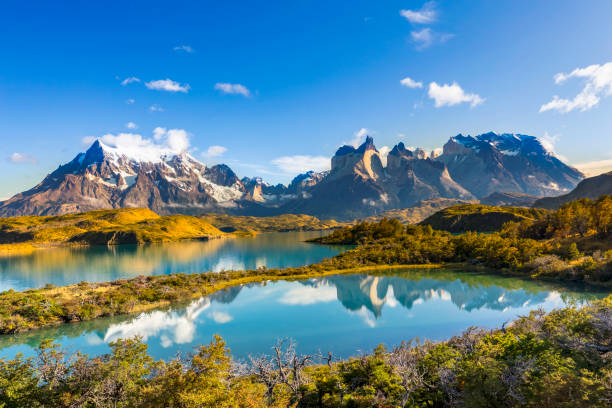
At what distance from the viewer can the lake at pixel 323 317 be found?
142ft

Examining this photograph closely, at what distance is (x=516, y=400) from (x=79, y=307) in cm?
6332

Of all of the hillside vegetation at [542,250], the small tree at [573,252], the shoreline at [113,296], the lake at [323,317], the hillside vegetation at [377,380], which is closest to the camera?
the hillside vegetation at [377,380]

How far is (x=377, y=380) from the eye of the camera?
2230 centimetres

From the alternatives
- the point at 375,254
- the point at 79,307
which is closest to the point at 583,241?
the point at 375,254

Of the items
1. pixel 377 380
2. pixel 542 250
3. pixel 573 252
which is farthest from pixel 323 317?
pixel 542 250

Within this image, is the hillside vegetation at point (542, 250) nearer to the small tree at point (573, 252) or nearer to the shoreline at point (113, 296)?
the small tree at point (573, 252)

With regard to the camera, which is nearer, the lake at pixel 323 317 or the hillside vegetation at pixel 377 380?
the hillside vegetation at pixel 377 380

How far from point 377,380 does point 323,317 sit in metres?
32.9

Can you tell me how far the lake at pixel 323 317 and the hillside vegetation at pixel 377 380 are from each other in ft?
55.5

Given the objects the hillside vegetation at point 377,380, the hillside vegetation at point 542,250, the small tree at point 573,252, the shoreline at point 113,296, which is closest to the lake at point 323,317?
the shoreline at point 113,296

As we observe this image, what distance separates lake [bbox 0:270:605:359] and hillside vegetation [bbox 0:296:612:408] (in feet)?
55.5

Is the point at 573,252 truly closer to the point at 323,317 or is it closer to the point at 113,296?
the point at 323,317

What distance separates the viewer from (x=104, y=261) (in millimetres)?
133250

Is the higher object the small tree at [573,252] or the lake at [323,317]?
the small tree at [573,252]
